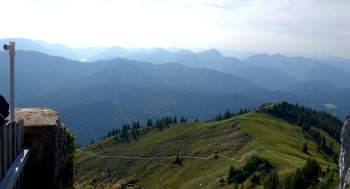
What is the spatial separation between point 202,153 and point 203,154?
264 centimetres

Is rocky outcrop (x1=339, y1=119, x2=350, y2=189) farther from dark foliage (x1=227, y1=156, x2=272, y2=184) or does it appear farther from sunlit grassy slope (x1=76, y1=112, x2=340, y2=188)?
dark foliage (x1=227, y1=156, x2=272, y2=184)

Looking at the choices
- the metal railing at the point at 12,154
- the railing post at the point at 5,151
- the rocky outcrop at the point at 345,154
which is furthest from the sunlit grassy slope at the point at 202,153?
the railing post at the point at 5,151

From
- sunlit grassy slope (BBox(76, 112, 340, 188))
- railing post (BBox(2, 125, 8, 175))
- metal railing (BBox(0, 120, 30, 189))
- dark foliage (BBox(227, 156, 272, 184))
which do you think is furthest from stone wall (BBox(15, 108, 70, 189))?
dark foliage (BBox(227, 156, 272, 184))

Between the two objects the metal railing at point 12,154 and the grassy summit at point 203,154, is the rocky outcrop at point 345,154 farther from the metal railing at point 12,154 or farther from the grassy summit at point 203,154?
the grassy summit at point 203,154

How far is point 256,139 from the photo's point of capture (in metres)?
145

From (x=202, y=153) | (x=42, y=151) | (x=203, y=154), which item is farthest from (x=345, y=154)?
(x=202, y=153)

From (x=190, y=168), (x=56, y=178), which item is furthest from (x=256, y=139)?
(x=56, y=178)

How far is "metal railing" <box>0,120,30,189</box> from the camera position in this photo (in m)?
9.20

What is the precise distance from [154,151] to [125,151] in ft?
68.6

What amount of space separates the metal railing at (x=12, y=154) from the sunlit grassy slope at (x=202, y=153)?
8560 cm

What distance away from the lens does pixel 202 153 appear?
15225cm

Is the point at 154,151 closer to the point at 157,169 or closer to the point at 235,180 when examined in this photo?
the point at 157,169

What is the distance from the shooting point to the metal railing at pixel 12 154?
9195 millimetres

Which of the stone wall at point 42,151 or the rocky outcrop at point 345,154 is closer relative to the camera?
the stone wall at point 42,151
